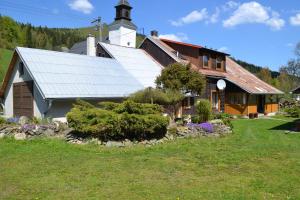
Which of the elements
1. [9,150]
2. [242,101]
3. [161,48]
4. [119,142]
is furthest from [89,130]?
[242,101]

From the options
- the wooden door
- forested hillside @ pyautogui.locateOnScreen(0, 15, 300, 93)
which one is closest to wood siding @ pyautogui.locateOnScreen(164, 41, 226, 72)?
the wooden door

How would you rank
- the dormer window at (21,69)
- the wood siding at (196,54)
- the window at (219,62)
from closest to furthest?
the dormer window at (21,69), the wood siding at (196,54), the window at (219,62)

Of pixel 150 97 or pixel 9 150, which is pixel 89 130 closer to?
pixel 9 150

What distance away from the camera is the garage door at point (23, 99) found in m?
20.2

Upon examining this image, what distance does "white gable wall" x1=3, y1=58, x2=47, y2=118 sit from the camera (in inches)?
762

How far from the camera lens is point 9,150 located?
13.0 m

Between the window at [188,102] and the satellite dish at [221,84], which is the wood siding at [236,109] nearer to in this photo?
the satellite dish at [221,84]

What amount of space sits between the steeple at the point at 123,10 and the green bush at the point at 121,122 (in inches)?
1122

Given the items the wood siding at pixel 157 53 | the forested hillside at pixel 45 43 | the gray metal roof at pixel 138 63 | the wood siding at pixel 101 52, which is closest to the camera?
the gray metal roof at pixel 138 63

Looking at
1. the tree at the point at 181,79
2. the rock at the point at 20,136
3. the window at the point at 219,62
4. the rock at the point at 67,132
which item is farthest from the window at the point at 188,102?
Result: the rock at the point at 20,136

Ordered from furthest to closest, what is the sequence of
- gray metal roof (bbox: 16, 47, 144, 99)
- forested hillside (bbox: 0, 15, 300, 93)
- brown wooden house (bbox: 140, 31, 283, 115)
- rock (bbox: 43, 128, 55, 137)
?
forested hillside (bbox: 0, 15, 300, 93) → brown wooden house (bbox: 140, 31, 283, 115) → gray metal roof (bbox: 16, 47, 144, 99) → rock (bbox: 43, 128, 55, 137)

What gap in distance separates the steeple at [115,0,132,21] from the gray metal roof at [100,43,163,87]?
473 inches

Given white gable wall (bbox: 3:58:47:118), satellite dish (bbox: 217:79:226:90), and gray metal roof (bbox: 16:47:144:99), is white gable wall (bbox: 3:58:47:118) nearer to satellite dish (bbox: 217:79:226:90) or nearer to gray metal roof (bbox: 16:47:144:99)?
gray metal roof (bbox: 16:47:144:99)

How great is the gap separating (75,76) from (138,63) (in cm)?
798
